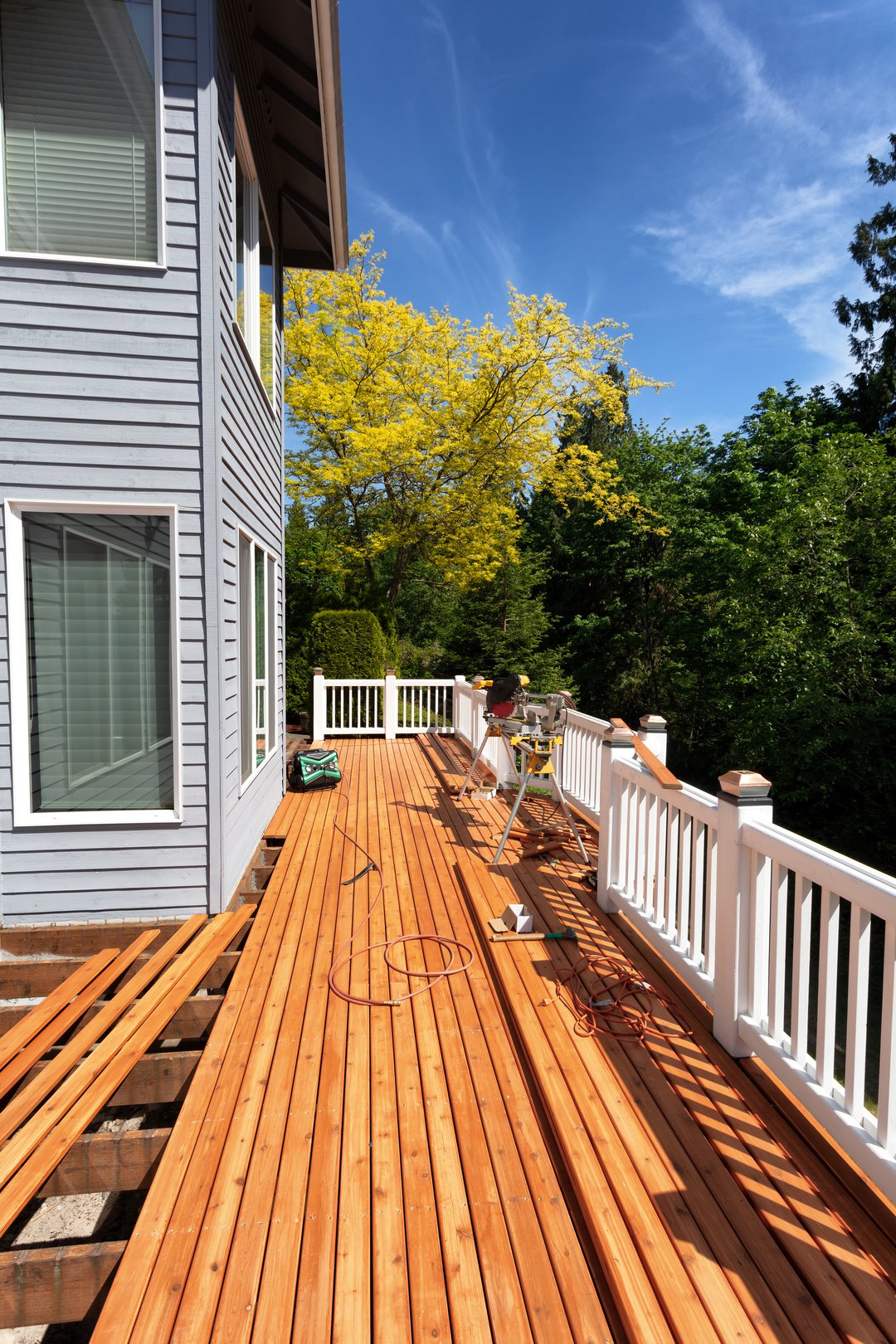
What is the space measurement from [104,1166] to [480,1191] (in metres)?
1.21

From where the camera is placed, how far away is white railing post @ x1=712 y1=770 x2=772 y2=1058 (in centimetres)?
234

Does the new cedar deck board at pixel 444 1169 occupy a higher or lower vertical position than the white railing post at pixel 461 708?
lower

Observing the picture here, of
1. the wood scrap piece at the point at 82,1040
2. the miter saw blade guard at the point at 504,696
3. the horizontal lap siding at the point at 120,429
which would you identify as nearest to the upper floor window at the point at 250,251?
the horizontal lap siding at the point at 120,429

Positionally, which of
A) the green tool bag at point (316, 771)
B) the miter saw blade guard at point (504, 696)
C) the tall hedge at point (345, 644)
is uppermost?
the tall hedge at point (345, 644)

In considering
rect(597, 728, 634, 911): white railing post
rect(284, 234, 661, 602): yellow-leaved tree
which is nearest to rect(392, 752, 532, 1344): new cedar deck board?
rect(597, 728, 634, 911): white railing post

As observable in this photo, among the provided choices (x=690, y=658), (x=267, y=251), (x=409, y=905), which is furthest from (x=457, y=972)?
(x=690, y=658)

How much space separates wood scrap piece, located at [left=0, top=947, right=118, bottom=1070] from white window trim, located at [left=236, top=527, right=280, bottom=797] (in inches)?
49.0

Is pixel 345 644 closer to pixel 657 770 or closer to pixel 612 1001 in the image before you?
pixel 657 770

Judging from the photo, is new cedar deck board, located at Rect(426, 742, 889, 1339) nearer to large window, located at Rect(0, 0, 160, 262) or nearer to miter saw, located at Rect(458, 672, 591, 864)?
miter saw, located at Rect(458, 672, 591, 864)

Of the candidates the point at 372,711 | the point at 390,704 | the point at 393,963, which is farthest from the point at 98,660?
the point at 372,711

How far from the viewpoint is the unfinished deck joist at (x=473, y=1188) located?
4.98 ft

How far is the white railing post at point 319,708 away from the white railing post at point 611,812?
6788 mm

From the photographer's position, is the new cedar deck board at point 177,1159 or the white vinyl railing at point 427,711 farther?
the white vinyl railing at point 427,711

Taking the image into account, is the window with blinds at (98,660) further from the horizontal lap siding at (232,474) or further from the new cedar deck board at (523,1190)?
the new cedar deck board at (523,1190)
